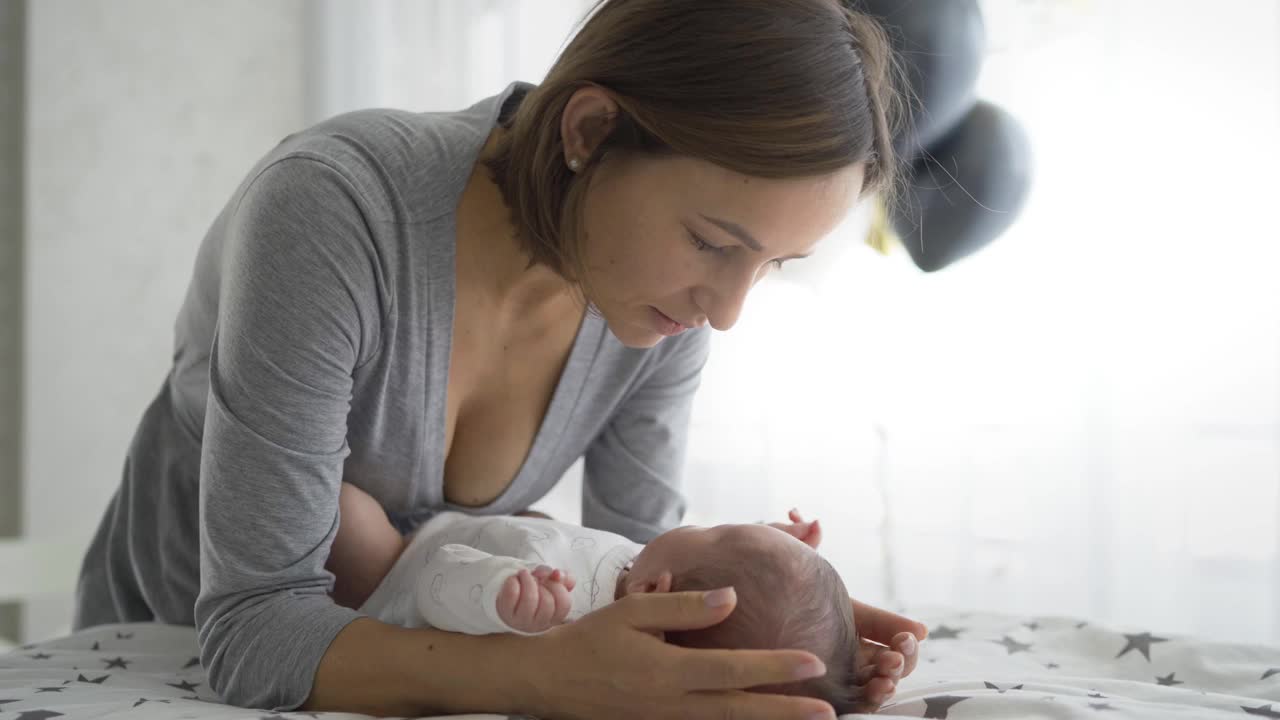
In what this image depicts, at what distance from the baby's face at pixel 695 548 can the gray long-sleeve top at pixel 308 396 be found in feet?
1.09

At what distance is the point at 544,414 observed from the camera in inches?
58.6

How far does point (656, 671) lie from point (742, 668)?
0.08 meters

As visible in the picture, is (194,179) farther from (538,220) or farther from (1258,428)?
(1258,428)

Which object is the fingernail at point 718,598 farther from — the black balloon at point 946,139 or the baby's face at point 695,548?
the black balloon at point 946,139

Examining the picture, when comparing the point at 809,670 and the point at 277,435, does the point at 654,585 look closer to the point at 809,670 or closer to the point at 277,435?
the point at 809,670

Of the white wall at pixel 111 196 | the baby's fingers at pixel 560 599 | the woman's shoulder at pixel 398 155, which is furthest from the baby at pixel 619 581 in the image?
the white wall at pixel 111 196

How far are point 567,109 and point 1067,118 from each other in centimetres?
134

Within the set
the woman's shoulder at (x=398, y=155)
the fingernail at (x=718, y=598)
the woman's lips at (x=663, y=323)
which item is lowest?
the fingernail at (x=718, y=598)

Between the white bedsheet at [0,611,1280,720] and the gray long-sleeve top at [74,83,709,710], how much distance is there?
0.10m

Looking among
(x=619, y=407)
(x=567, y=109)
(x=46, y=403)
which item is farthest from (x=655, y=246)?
(x=46, y=403)

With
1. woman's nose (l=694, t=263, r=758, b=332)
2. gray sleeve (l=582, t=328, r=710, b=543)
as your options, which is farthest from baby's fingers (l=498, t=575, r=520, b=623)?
gray sleeve (l=582, t=328, r=710, b=543)

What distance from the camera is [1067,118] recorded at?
2.07 m

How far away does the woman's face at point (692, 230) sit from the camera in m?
1.05

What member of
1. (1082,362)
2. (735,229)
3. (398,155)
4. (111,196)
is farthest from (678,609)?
(111,196)
